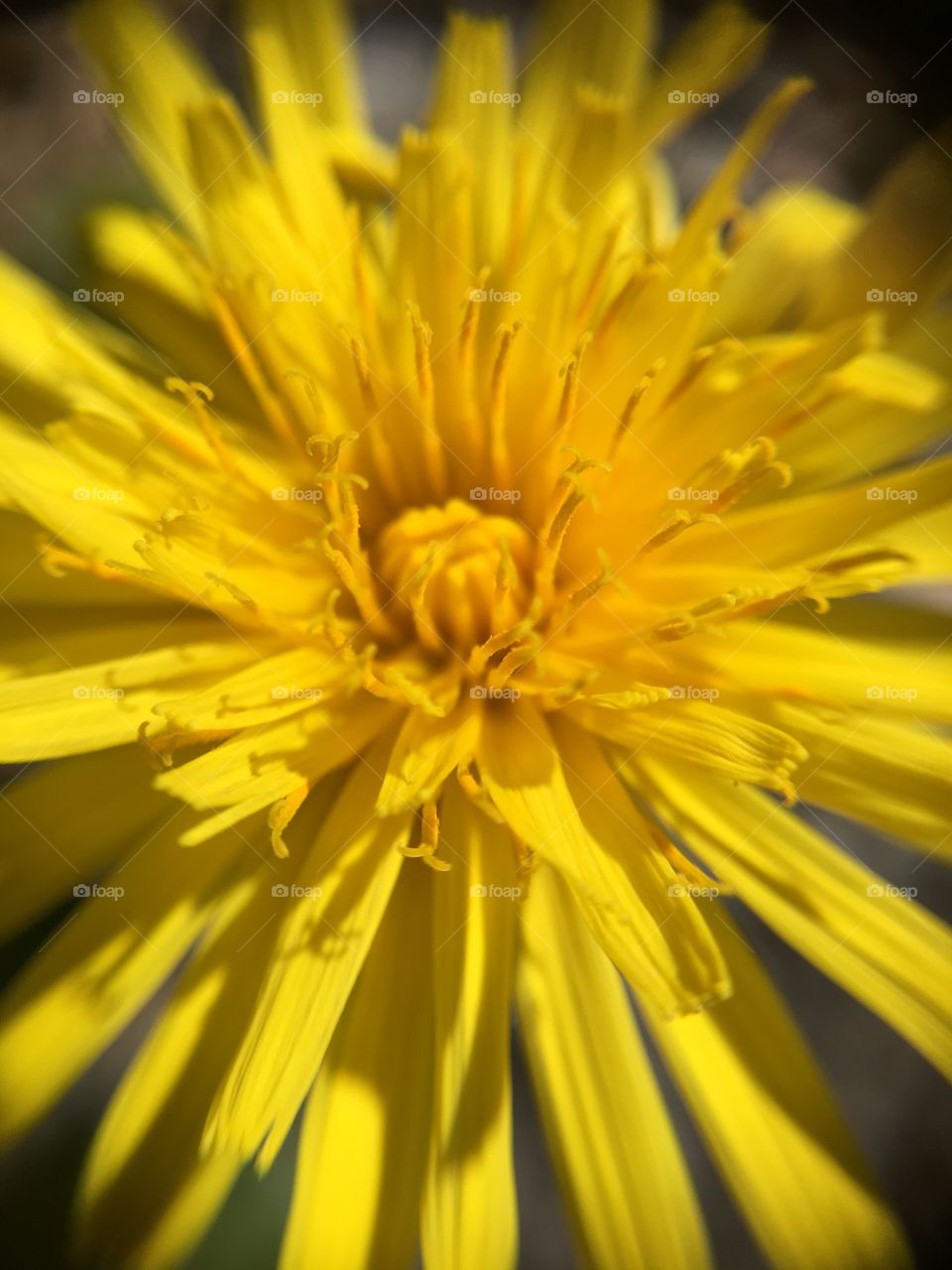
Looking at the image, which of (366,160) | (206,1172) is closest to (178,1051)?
(206,1172)

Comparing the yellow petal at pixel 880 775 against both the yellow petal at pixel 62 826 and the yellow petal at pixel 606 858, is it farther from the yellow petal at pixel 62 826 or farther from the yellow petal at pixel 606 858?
the yellow petal at pixel 62 826

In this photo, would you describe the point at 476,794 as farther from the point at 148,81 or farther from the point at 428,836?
the point at 148,81

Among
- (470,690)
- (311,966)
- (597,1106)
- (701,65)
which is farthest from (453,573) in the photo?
(701,65)

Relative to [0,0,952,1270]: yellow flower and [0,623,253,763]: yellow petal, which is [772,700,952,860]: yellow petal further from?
[0,623,253,763]: yellow petal

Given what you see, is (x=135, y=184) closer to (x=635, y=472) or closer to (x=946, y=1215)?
(x=635, y=472)

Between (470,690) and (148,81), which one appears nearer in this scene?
(470,690)

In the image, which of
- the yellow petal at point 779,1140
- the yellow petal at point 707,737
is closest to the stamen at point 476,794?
the yellow petal at point 707,737

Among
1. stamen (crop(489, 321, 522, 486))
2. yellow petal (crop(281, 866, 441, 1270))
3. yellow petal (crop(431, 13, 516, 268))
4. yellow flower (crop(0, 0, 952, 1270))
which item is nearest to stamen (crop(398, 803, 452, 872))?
yellow flower (crop(0, 0, 952, 1270))
